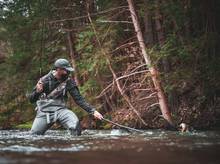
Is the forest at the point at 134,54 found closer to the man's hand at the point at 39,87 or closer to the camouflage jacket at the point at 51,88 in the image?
the camouflage jacket at the point at 51,88

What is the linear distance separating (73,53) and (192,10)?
8.38 metres

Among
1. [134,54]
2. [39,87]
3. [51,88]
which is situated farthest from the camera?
[134,54]

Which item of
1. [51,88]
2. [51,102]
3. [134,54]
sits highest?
[134,54]

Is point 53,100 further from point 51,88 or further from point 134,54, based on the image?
point 134,54

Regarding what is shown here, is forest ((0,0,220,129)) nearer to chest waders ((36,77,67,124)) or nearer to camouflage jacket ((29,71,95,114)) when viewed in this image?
camouflage jacket ((29,71,95,114))

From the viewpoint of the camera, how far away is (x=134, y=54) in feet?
47.8

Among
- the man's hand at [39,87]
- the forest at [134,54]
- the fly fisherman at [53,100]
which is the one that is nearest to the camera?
the man's hand at [39,87]

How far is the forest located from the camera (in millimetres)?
12312

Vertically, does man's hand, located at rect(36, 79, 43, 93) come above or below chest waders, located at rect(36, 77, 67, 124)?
above

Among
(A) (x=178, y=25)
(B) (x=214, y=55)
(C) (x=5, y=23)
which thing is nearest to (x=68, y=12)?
(C) (x=5, y=23)

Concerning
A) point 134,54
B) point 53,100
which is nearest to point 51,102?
point 53,100

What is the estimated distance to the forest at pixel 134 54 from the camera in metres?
12.3

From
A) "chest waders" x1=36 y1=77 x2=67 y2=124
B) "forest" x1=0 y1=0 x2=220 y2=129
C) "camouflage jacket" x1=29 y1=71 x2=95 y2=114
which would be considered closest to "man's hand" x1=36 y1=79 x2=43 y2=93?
"camouflage jacket" x1=29 y1=71 x2=95 y2=114

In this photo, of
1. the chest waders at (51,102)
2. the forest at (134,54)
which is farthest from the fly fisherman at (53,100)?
the forest at (134,54)
